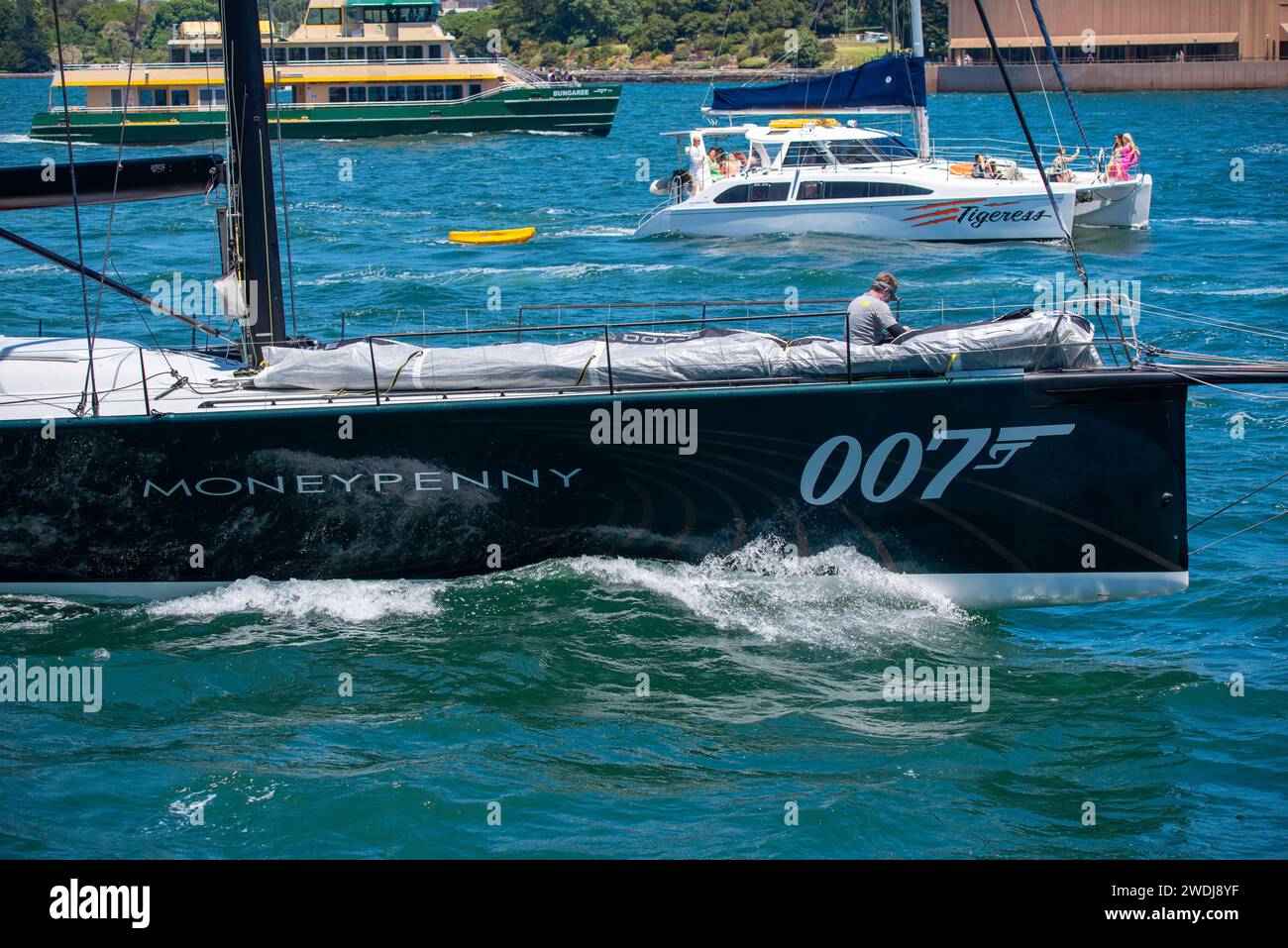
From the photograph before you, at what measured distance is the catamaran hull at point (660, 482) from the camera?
10.0 m

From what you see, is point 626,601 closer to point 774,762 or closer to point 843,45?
point 774,762

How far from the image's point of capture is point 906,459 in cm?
1013

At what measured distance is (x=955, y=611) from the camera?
10.6 meters

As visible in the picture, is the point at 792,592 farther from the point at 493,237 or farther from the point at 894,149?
the point at 493,237

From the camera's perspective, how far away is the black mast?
11.2 meters

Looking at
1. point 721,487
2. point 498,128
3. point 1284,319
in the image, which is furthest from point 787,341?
point 498,128

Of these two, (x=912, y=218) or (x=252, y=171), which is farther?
(x=912, y=218)

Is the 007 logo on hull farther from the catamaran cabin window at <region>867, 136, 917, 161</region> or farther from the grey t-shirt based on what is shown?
the catamaran cabin window at <region>867, 136, 917, 161</region>

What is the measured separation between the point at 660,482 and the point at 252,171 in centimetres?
433
